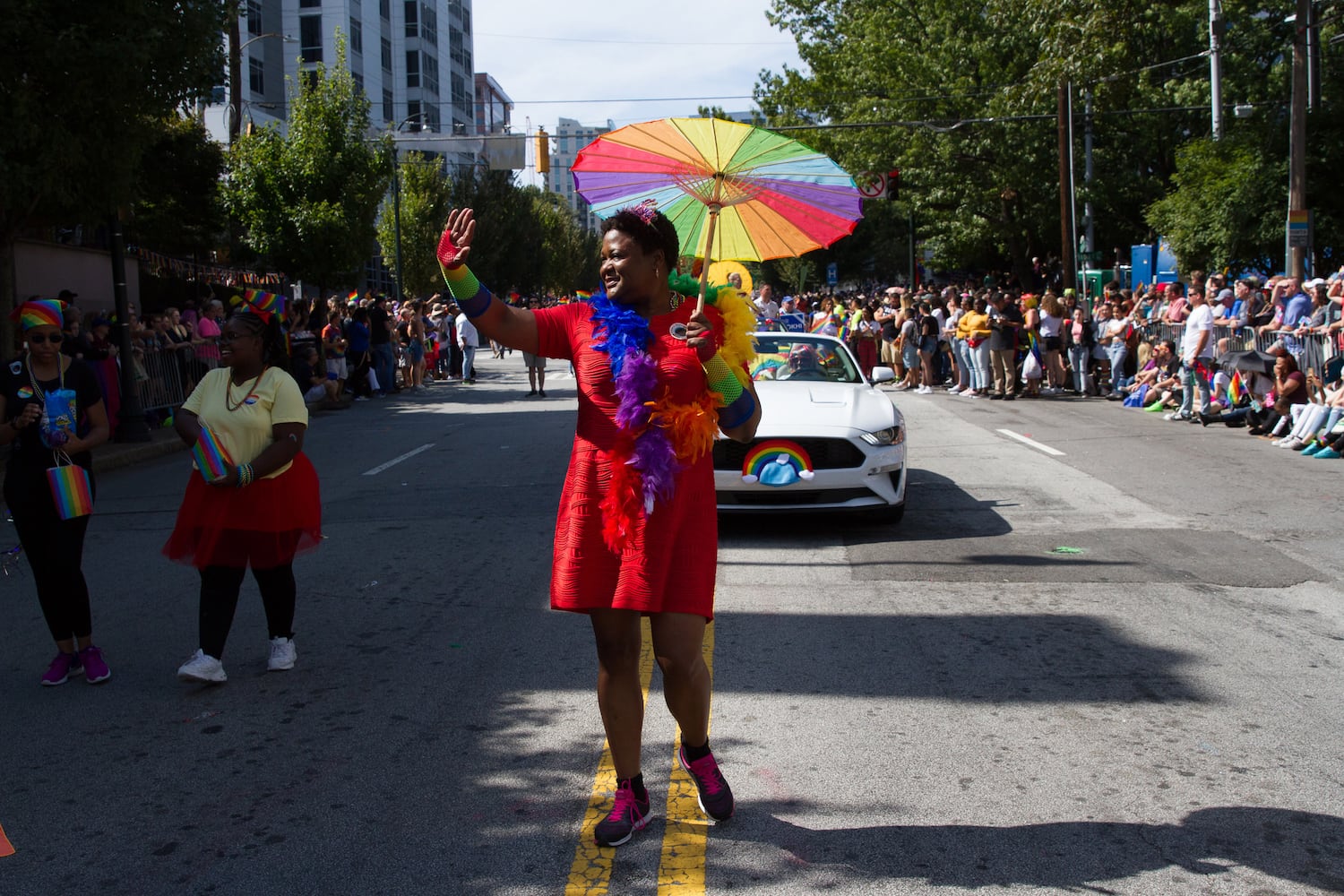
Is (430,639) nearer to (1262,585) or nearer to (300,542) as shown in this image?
(300,542)

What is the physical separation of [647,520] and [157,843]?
1841mm

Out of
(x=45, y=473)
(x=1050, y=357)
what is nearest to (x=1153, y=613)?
(x=45, y=473)

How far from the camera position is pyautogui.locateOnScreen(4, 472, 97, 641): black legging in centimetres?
544

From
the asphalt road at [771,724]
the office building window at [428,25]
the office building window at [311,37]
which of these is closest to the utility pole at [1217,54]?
the asphalt road at [771,724]

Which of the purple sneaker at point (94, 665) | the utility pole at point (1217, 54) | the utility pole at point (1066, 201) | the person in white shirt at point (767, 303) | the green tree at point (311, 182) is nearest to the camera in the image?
the purple sneaker at point (94, 665)

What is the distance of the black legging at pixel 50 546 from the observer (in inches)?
214

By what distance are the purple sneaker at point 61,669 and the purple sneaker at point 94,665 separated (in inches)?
2.8

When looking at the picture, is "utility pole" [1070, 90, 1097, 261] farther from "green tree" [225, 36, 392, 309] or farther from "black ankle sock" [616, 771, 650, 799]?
"black ankle sock" [616, 771, 650, 799]

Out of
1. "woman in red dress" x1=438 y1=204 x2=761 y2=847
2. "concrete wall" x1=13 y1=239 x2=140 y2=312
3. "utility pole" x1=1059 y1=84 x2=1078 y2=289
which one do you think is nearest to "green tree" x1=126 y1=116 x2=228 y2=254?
"concrete wall" x1=13 y1=239 x2=140 y2=312

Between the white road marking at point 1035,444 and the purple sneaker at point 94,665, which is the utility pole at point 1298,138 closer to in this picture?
the white road marking at point 1035,444

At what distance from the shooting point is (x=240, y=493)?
5441 millimetres

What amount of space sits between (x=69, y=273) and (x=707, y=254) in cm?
2004

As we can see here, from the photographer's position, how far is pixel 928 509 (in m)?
9.87

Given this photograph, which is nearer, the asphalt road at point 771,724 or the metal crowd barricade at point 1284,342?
the asphalt road at point 771,724
